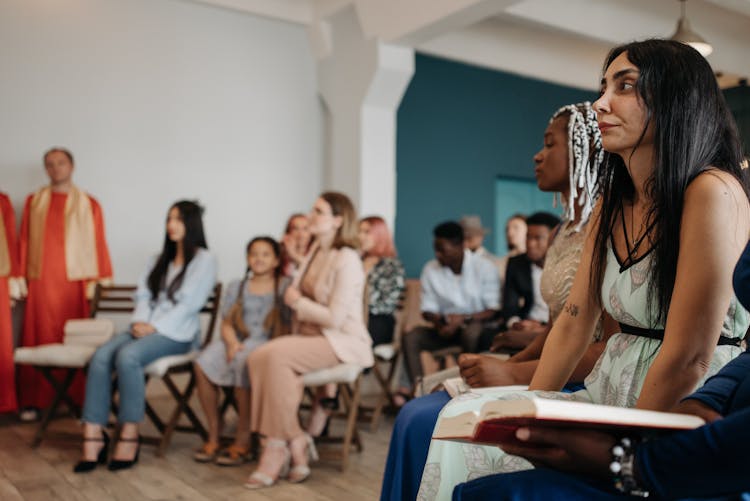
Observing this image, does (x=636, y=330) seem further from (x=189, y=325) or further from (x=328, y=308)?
(x=189, y=325)

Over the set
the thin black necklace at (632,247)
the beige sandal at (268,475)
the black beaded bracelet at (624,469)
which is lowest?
the beige sandal at (268,475)

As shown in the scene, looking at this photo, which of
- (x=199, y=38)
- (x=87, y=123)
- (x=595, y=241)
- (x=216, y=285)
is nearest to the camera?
(x=595, y=241)

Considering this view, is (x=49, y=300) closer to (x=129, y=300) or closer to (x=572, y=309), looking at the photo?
(x=129, y=300)

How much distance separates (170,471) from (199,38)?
4181mm

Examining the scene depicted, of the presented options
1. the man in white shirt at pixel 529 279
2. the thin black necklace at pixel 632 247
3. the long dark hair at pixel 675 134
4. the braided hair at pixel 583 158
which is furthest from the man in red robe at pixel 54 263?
the long dark hair at pixel 675 134

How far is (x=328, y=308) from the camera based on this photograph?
373cm

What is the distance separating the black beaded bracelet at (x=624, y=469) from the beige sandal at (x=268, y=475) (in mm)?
2603

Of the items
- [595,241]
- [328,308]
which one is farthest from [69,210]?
[595,241]

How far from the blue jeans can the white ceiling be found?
326 centimetres

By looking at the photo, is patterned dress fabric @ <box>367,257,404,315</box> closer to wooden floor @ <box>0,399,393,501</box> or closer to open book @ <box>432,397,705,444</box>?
wooden floor @ <box>0,399,393,501</box>

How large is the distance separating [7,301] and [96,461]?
1.78 m

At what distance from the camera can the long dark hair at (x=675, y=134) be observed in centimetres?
138

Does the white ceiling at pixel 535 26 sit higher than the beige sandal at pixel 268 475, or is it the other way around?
the white ceiling at pixel 535 26

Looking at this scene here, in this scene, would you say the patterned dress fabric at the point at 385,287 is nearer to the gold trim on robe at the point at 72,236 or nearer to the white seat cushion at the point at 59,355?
the white seat cushion at the point at 59,355
